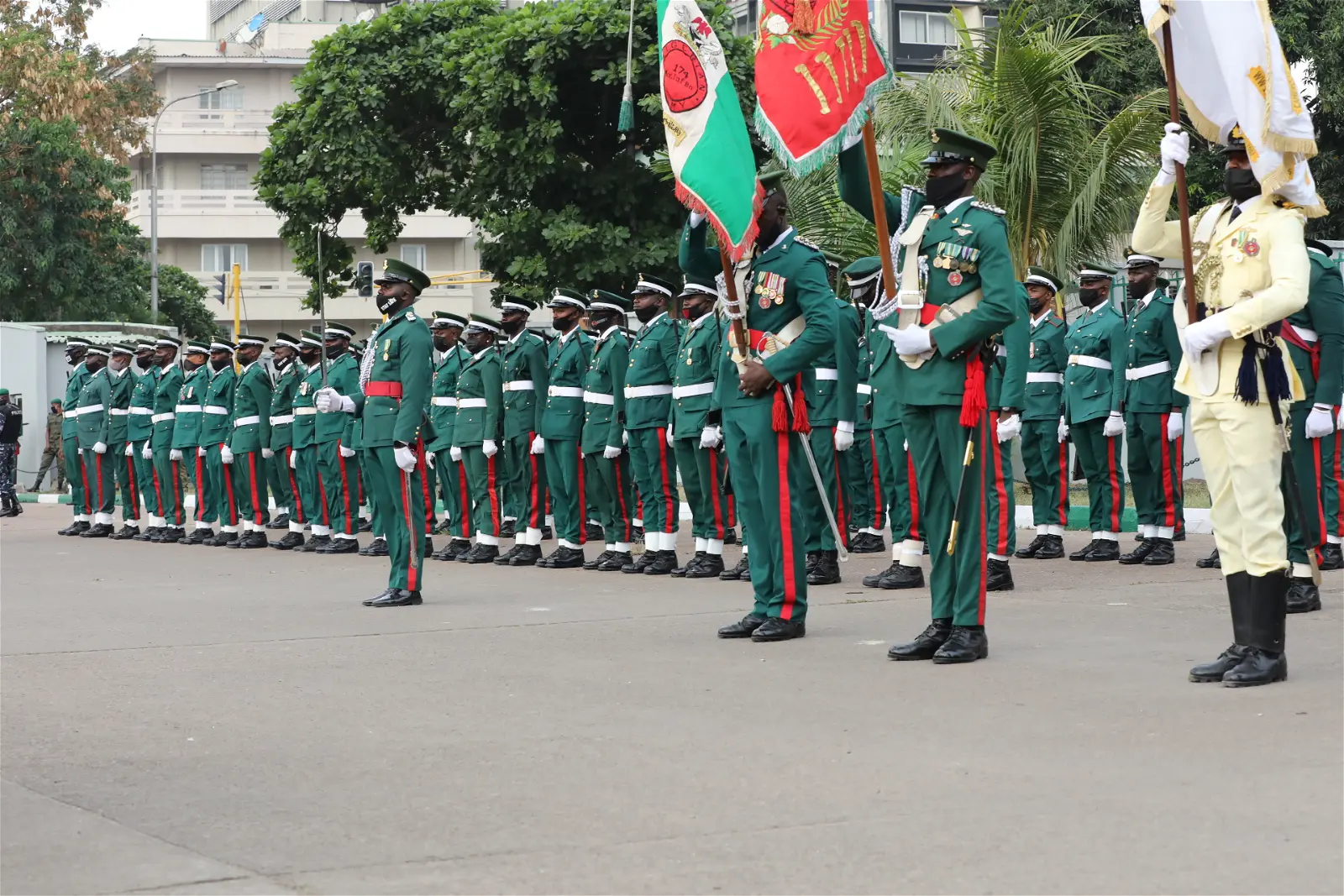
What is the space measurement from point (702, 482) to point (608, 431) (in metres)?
1.29

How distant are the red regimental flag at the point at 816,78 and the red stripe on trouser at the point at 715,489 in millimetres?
4095

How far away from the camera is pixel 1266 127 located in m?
7.16

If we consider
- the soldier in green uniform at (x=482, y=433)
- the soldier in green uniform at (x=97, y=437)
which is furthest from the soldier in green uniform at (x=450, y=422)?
the soldier in green uniform at (x=97, y=437)

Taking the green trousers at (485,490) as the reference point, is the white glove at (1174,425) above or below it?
above

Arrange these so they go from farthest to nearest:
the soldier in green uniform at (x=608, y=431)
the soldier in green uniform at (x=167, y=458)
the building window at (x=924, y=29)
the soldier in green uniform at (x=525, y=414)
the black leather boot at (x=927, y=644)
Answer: the building window at (x=924, y=29) < the soldier in green uniform at (x=167, y=458) < the soldier in green uniform at (x=525, y=414) < the soldier in green uniform at (x=608, y=431) < the black leather boot at (x=927, y=644)

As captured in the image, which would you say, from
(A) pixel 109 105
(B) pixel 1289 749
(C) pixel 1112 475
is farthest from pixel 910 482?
(A) pixel 109 105

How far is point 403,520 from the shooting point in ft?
36.3

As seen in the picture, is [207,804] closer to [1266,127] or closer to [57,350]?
[1266,127]

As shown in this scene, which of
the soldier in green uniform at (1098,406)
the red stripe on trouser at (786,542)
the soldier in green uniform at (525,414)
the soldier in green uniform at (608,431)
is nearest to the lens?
the red stripe on trouser at (786,542)

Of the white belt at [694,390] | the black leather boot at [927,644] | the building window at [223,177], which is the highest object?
the building window at [223,177]

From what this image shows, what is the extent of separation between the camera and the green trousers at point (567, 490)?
45.6 feet

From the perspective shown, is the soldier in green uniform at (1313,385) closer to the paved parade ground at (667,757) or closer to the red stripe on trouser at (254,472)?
the paved parade ground at (667,757)

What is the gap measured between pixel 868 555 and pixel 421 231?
50.9m

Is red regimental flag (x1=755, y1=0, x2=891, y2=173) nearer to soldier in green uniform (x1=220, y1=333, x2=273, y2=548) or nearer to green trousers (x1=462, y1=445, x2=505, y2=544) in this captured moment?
green trousers (x1=462, y1=445, x2=505, y2=544)
